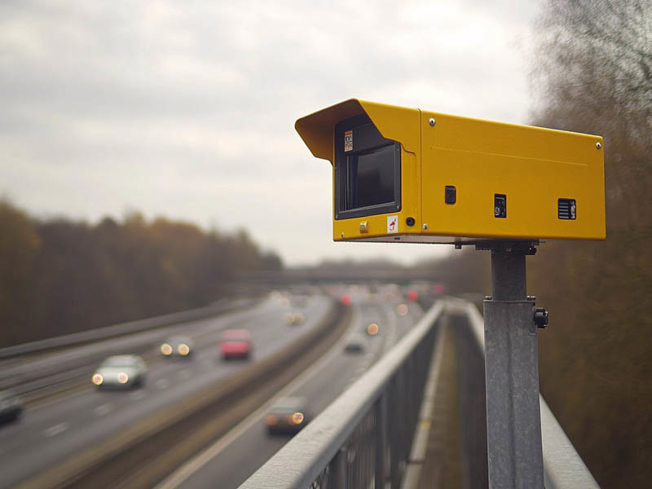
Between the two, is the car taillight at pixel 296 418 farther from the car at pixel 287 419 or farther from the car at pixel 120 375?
the car at pixel 120 375

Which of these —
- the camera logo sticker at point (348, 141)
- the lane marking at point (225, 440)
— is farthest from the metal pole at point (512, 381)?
the lane marking at point (225, 440)

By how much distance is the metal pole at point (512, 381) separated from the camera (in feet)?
9.78

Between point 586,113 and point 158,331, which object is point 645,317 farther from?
point 158,331

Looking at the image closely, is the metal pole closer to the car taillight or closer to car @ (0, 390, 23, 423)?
the car taillight

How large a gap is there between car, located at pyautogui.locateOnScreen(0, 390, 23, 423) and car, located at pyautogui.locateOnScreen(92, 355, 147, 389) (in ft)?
33.1

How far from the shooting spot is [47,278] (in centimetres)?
4822

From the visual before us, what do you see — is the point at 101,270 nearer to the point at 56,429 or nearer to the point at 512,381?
the point at 56,429

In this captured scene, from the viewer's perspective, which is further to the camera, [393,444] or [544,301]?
[544,301]

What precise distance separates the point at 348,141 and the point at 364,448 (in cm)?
199

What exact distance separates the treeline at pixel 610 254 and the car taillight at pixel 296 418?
33.7ft

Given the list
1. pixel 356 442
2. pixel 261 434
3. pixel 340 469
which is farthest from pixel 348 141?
pixel 261 434

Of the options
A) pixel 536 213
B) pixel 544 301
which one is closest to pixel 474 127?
pixel 536 213

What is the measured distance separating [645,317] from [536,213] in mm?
3420

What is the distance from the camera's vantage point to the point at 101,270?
61.9 meters
